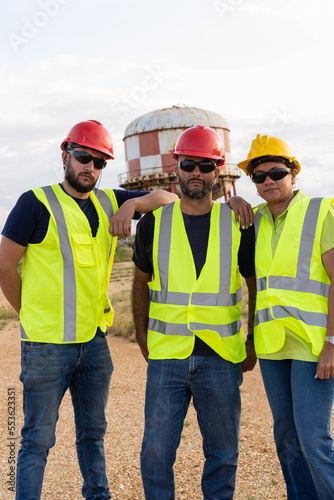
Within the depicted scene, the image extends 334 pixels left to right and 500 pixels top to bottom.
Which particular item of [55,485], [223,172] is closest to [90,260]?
[55,485]

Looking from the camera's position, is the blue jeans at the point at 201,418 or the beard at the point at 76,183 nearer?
the blue jeans at the point at 201,418

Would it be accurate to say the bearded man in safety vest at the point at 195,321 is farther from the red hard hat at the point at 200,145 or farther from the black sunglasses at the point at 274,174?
the black sunglasses at the point at 274,174

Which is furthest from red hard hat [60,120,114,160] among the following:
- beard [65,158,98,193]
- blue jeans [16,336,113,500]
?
blue jeans [16,336,113,500]

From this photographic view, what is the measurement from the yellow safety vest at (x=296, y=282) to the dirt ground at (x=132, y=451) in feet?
5.29

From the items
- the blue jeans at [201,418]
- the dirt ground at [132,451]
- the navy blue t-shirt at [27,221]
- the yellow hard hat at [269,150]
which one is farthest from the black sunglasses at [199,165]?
the dirt ground at [132,451]

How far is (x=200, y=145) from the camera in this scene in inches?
122

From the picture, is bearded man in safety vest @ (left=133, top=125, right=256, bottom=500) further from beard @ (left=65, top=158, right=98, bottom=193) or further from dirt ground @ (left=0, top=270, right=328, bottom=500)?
dirt ground @ (left=0, top=270, right=328, bottom=500)

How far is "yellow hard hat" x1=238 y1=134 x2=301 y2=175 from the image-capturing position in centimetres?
303

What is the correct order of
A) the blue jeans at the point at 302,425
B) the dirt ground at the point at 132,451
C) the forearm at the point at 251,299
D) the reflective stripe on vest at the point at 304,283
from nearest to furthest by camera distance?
1. the blue jeans at the point at 302,425
2. the reflective stripe on vest at the point at 304,283
3. the forearm at the point at 251,299
4. the dirt ground at the point at 132,451

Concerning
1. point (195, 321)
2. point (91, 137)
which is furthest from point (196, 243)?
point (91, 137)

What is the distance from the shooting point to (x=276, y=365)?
2.85m

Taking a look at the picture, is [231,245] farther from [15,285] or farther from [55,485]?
[55,485]

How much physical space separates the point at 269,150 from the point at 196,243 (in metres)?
0.70

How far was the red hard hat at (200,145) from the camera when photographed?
307 centimetres
